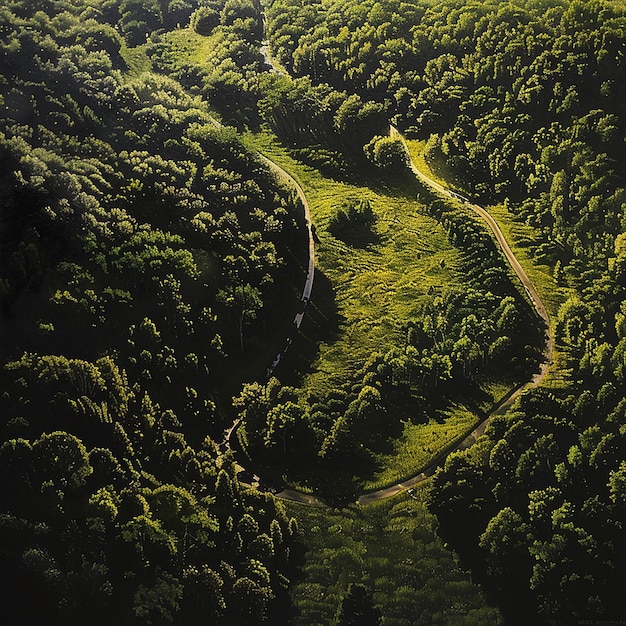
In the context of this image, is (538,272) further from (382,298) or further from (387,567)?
(387,567)

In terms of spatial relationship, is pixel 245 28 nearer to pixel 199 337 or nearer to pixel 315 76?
pixel 315 76

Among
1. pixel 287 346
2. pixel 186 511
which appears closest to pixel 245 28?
pixel 287 346

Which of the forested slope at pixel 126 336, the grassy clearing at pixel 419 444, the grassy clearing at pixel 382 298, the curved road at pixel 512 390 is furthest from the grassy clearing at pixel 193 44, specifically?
the grassy clearing at pixel 419 444

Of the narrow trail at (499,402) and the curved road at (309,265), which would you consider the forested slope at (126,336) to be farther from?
the narrow trail at (499,402)

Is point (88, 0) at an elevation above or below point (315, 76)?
above

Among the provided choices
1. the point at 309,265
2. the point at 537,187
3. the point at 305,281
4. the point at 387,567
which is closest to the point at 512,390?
the point at 387,567
